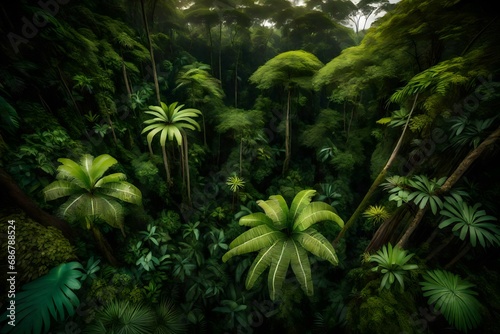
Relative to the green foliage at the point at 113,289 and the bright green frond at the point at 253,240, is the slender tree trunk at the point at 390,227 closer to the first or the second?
the bright green frond at the point at 253,240

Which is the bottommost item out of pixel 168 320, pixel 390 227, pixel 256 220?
pixel 168 320

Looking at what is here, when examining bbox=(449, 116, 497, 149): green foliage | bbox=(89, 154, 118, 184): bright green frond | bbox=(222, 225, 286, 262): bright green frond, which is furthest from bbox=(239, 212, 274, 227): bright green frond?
bbox=(449, 116, 497, 149): green foliage

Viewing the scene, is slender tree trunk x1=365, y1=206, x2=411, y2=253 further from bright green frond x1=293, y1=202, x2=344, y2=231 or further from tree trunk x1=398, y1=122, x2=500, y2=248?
bright green frond x1=293, y1=202, x2=344, y2=231

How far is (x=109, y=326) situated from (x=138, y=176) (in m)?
3.82

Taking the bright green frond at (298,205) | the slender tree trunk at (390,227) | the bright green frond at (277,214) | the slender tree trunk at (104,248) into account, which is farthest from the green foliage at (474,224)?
the slender tree trunk at (104,248)

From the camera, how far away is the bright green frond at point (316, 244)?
13.6ft

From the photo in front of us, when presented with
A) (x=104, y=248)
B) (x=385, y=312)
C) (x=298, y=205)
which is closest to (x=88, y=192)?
(x=104, y=248)

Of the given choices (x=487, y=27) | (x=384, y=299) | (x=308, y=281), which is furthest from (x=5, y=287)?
(x=487, y=27)

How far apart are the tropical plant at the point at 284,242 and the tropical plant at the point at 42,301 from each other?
2899 millimetres

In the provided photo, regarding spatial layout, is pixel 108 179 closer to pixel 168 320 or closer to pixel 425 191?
pixel 168 320

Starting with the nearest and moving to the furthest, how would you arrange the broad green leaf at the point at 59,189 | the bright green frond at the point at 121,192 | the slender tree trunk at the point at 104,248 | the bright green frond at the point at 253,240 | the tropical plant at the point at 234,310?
the broad green leaf at the point at 59,189, the bright green frond at the point at 121,192, the bright green frond at the point at 253,240, the slender tree trunk at the point at 104,248, the tropical plant at the point at 234,310

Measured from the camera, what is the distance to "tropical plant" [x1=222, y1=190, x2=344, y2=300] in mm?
4176

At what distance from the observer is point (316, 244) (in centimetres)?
427

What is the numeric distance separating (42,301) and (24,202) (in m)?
1.94
